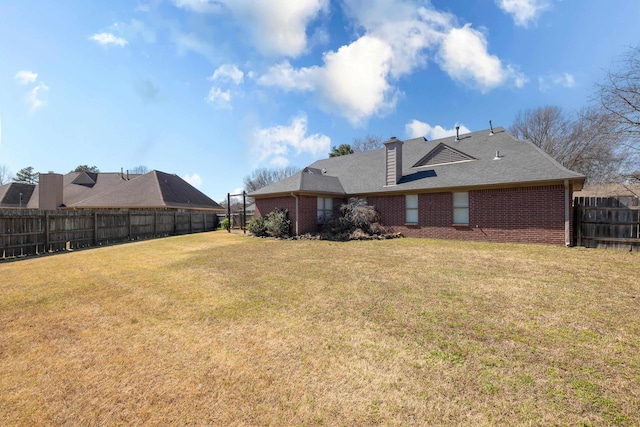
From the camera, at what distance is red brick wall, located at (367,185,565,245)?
36.7 feet

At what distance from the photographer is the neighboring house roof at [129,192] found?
23109mm

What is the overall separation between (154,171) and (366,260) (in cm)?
2485

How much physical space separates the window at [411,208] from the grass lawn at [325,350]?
27.4 feet

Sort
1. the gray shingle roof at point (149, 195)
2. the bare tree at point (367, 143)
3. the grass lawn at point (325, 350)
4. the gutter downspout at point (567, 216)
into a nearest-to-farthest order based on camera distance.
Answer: the grass lawn at point (325, 350)
the gutter downspout at point (567, 216)
the gray shingle roof at point (149, 195)
the bare tree at point (367, 143)

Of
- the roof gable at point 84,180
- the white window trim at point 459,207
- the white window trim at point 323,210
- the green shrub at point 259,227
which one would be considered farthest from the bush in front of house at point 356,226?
the roof gable at point 84,180

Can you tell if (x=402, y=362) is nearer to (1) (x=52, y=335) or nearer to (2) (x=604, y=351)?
(2) (x=604, y=351)

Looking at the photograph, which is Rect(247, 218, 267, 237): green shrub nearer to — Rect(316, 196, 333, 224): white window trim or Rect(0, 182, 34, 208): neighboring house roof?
Rect(316, 196, 333, 224): white window trim

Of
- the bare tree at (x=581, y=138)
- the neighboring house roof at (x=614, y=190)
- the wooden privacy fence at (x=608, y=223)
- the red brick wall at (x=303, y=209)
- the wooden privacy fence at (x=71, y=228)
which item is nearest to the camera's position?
the wooden privacy fence at (x=608, y=223)

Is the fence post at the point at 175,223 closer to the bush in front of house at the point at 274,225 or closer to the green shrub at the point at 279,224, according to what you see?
the bush in front of house at the point at 274,225

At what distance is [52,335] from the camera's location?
3.82 m

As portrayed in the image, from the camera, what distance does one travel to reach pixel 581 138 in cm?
2469

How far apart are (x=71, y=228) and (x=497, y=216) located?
1897cm

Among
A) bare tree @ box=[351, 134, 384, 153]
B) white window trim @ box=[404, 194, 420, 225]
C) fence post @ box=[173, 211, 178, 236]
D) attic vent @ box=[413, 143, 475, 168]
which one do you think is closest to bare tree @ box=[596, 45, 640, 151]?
attic vent @ box=[413, 143, 475, 168]

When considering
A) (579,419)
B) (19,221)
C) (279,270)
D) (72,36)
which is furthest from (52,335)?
(19,221)
